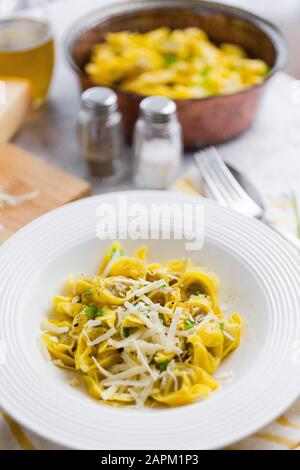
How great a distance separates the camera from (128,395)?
4.39 feet

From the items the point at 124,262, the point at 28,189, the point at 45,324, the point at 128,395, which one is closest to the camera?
the point at 128,395

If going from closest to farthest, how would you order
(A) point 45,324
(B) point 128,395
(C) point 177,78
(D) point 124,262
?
(B) point 128,395 < (A) point 45,324 < (D) point 124,262 < (C) point 177,78

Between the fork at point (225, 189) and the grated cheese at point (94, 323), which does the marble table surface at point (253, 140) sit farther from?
the grated cheese at point (94, 323)

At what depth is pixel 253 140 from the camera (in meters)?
2.24

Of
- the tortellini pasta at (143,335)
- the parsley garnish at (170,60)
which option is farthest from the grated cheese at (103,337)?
the parsley garnish at (170,60)

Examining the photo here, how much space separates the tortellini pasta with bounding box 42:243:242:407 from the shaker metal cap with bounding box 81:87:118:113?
565 millimetres

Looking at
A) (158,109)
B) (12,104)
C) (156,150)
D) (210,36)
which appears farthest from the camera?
(210,36)

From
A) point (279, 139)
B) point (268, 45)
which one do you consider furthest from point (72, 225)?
point (268, 45)

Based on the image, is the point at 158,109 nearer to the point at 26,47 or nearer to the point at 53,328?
the point at 26,47

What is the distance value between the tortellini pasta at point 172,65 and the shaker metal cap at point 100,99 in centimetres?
10

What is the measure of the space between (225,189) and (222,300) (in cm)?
41

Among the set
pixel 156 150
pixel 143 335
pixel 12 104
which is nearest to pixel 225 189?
pixel 156 150
